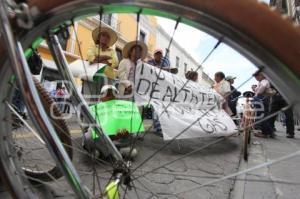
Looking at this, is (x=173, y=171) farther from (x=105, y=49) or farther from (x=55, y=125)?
(x=105, y=49)

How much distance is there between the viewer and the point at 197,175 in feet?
8.34

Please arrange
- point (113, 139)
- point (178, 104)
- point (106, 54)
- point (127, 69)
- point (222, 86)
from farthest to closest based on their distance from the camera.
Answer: point (222, 86), point (178, 104), point (106, 54), point (127, 69), point (113, 139)

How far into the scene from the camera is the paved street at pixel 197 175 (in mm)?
1831

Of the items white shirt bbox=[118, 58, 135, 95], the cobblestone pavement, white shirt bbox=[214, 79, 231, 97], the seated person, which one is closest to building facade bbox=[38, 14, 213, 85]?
white shirt bbox=[214, 79, 231, 97]

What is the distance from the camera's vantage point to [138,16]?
0.98m

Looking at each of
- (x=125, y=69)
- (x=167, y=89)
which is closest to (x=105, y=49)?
(x=125, y=69)

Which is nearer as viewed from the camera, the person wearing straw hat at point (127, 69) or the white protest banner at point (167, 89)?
the person wearing straw hat at point (127, 69)

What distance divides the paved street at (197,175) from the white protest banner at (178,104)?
0.24m

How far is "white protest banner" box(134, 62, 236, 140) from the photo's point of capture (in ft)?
11.7

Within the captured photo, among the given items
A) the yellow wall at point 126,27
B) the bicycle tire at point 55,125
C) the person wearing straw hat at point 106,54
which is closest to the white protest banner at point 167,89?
the person wearing straw hat at point 106,54

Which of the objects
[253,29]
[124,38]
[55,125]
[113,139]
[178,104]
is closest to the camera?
[253,29]

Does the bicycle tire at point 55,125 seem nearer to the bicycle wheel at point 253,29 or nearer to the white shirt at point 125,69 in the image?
the bicycle wheel at point 253,29

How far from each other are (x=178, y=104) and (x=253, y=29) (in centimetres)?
335

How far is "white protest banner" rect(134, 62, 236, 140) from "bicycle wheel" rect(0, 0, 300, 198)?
2.50 metres
